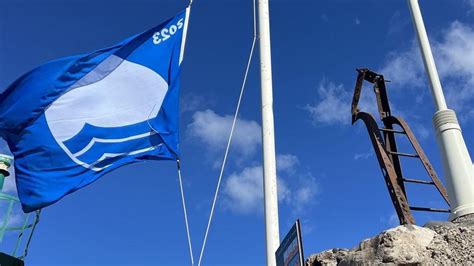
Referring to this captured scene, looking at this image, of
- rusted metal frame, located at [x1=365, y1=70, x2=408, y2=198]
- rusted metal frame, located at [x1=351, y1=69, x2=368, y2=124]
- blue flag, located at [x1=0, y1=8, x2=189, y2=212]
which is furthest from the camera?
rusted metal frame, located at [x1=351, y1=69, x2=368, y2=124]

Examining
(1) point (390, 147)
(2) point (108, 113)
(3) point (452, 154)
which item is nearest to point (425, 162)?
(1) point (390, 147)

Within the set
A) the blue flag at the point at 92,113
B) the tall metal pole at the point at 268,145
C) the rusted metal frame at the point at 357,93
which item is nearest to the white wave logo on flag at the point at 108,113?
the blue flag at the point at 92,113

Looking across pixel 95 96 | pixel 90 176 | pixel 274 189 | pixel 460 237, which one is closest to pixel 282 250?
pixel 460 237

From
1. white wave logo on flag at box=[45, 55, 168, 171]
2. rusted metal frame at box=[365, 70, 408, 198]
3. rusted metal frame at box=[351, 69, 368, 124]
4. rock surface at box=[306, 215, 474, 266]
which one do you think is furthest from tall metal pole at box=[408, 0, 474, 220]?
white wave logo on flag at box=[45, 55, 168, 171]

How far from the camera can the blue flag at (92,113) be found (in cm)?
805

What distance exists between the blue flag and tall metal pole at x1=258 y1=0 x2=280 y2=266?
1563 mm

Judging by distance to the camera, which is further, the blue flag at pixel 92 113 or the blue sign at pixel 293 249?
the blue flag at pixel 92 113

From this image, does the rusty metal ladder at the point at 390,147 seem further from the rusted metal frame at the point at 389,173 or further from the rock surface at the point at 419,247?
the rock surface at the point at 419,247

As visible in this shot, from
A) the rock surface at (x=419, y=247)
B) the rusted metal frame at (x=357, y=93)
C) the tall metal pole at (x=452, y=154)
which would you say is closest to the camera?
the rock surface at (x=419, y=247)

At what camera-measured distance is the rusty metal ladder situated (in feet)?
28.9

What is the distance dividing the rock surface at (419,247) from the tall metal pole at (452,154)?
2.06ft

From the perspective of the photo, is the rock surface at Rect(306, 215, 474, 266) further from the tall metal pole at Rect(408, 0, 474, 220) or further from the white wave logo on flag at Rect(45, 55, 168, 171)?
the white wave logo on flag at Rect(45, 55, 168, 171)

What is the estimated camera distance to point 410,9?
782 cm

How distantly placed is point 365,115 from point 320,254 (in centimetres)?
526
